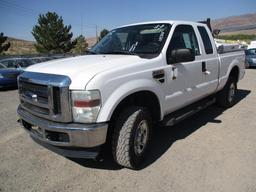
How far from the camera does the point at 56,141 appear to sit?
10.3 ft

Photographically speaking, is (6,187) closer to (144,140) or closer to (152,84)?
(144,140)

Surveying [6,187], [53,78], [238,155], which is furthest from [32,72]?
[238,155]

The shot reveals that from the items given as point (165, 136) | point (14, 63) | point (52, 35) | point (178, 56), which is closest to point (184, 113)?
point (165, 136)

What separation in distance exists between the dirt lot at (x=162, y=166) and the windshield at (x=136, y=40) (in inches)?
62.7

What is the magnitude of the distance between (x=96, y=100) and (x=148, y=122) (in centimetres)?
107

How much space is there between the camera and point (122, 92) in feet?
10.6

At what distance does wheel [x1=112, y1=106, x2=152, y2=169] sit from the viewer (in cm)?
335

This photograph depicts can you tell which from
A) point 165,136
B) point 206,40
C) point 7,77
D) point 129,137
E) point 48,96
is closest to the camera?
point 48,96

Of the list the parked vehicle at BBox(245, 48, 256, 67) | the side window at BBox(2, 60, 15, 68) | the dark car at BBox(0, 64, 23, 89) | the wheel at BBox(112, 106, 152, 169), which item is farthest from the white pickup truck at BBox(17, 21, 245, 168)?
the parked vehicle at BBox(245, 48, 256, 67)

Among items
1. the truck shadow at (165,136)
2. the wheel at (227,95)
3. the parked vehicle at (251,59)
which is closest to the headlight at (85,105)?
the truck shadow at (165,136)

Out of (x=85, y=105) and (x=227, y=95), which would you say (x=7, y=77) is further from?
(x=85, y=105)

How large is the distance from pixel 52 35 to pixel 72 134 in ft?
145

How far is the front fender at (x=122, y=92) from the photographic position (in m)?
3.06

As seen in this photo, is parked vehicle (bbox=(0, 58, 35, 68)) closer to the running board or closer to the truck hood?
the truck hood
